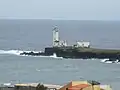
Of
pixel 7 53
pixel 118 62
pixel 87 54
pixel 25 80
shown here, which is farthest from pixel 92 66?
pixel 7 53

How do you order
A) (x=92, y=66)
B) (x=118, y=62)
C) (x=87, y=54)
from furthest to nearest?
(x=87, y=54)
(x=118, y=62)
(x=92, y=66)

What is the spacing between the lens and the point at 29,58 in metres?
62.3

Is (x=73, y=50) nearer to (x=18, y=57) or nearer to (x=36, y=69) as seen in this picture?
(x=18, y=57)

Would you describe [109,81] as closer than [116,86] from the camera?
No

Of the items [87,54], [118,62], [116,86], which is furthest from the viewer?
[87,54]

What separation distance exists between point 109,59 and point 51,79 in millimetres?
18292

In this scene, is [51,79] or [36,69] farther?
[36,69]

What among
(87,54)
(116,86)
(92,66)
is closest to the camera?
(116,86)

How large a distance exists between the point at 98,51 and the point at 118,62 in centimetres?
702

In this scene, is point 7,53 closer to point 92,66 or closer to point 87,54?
point 87,54

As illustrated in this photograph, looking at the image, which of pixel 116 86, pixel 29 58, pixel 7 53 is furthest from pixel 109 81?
pixel 7 53

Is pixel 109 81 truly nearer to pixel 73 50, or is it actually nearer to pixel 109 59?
pixel 109 59

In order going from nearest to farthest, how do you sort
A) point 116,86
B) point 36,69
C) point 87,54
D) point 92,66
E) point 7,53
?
point 116,86 → point 36,69 → point 92,66 → point 87,54 → point 7,53

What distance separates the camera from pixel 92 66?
5469cm
